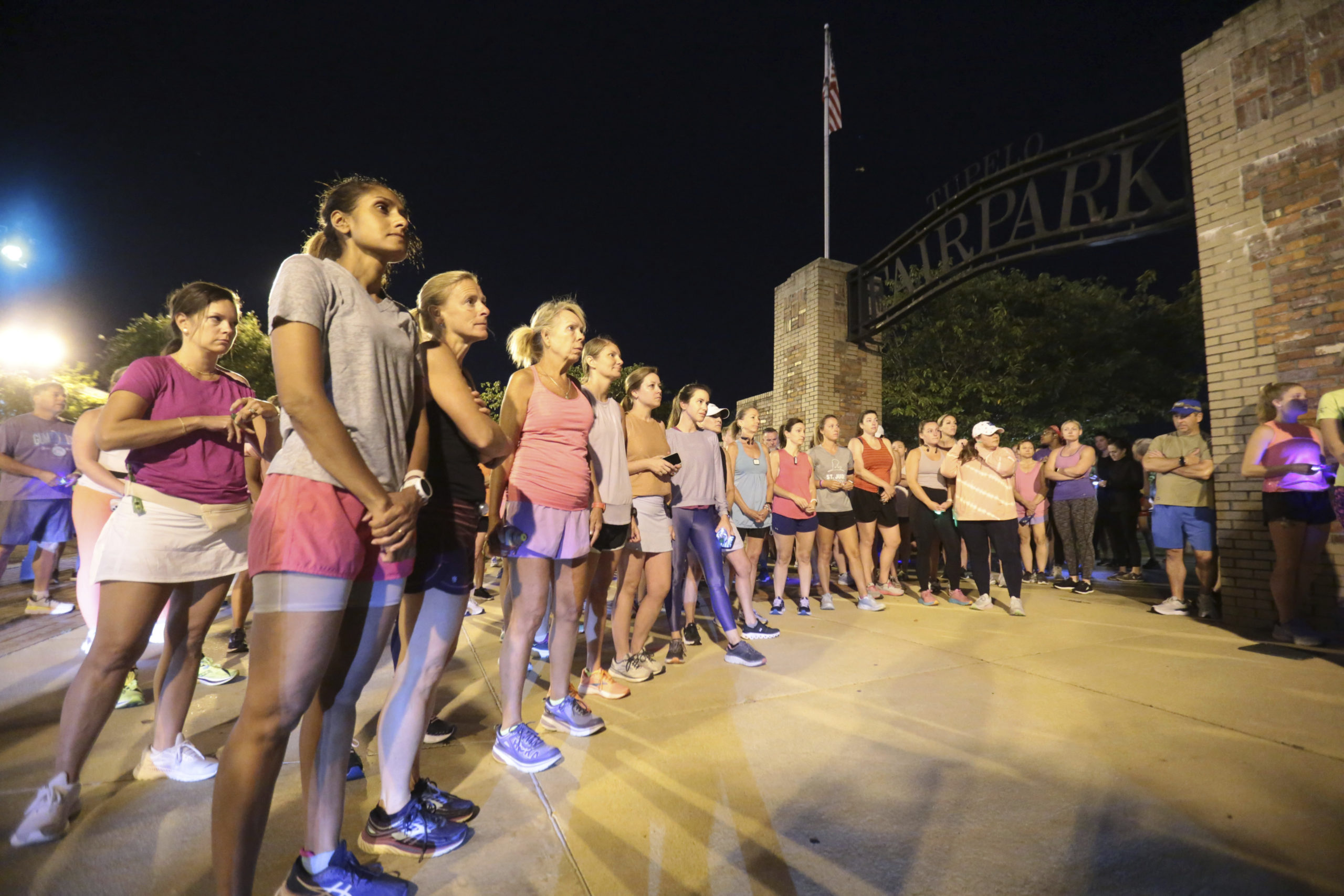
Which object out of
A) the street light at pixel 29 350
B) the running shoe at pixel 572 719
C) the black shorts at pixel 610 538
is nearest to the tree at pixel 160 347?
the street light at pixel 29 350

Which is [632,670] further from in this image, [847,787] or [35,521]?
[35,521]

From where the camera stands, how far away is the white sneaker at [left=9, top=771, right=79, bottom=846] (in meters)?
1.91

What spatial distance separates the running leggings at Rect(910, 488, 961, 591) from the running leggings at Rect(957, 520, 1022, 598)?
0.20 m

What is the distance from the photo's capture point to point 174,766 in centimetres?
239

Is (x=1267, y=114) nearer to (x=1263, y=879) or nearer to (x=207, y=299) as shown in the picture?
(x=1263, y=879)

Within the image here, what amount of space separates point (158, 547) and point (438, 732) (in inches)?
54.7

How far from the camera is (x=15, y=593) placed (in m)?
6.67

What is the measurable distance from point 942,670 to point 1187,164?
556 cm

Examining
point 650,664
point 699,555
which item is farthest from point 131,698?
point 699,555

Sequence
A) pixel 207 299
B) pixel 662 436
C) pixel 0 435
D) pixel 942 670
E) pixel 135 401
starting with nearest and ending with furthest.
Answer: pixel 135 401 < pixel 207 299 < pixel 942 670 < pixel 662 436 < pixel 0 435

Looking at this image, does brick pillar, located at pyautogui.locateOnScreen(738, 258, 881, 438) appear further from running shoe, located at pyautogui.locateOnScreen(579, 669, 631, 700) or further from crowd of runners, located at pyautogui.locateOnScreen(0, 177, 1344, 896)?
running shoe, located at pyautogui.locateOnScreen(579, 669, 631, 700)

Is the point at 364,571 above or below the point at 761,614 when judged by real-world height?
above

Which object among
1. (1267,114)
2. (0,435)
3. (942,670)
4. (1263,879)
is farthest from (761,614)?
(0,435)

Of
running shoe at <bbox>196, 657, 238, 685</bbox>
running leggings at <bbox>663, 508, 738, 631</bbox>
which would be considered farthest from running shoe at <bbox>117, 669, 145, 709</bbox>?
running leggings at <bbox>663, 508, 738, 631</bbox>
